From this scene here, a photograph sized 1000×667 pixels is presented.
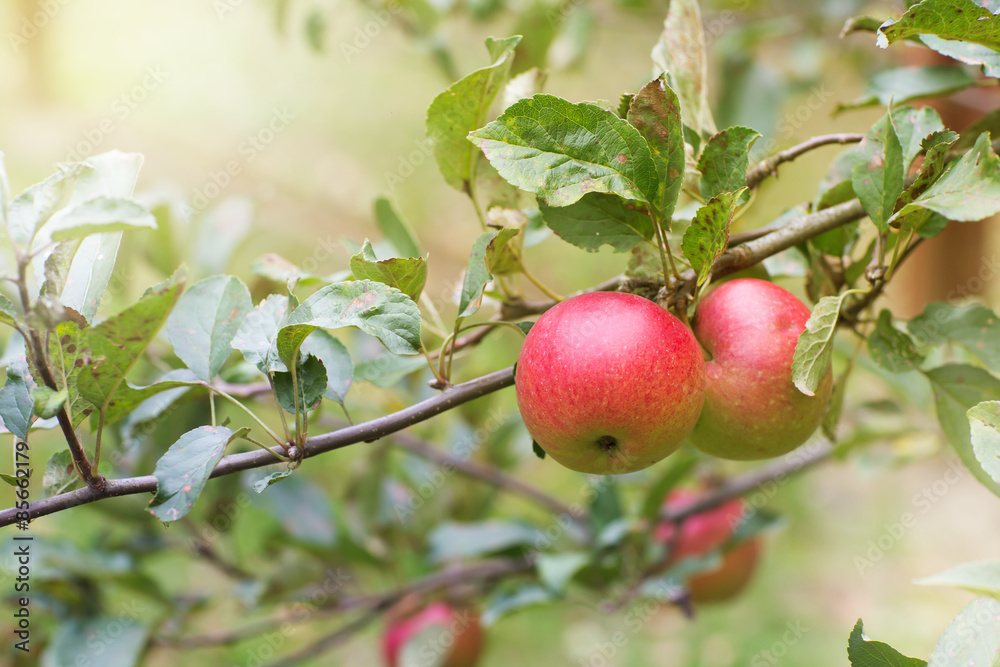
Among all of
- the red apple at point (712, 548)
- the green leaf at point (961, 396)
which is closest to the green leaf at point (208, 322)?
the green leaf at point (961, 396)

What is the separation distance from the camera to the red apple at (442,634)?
3.87 feet

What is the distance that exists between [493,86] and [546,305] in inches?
8.6

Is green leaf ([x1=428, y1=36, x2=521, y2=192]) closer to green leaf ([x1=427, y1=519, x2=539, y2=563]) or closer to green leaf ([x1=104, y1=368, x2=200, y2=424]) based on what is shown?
green leaf ([x1=104, y1=368, x2=200, y2=424])

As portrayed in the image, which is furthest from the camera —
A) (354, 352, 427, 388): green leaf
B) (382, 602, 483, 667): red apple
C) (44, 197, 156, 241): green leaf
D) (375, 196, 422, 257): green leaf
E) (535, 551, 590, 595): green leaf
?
(382, 602, 483, 667): red apple

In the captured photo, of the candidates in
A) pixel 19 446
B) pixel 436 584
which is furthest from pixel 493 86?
pixel 436 584

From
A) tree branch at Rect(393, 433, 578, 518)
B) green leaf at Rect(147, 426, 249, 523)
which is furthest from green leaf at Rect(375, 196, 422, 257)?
tree branch at Rect(393, 433, 578, 518)

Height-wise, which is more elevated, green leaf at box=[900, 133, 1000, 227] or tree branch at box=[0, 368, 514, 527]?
green leaf at box=[900, 133, 1000, 227]

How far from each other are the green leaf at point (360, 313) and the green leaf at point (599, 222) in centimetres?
15

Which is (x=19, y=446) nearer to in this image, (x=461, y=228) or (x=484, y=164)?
(x=484, y=164)

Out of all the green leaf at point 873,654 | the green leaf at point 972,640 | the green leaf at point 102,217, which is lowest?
the green leaf at point 873,654

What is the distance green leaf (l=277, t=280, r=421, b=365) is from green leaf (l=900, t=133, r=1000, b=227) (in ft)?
A: 1.29

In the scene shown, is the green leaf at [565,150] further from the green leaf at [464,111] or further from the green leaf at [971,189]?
the green leaf at [971,189]

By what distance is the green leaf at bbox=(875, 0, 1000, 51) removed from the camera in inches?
21.8

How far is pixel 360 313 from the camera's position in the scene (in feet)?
1.80
